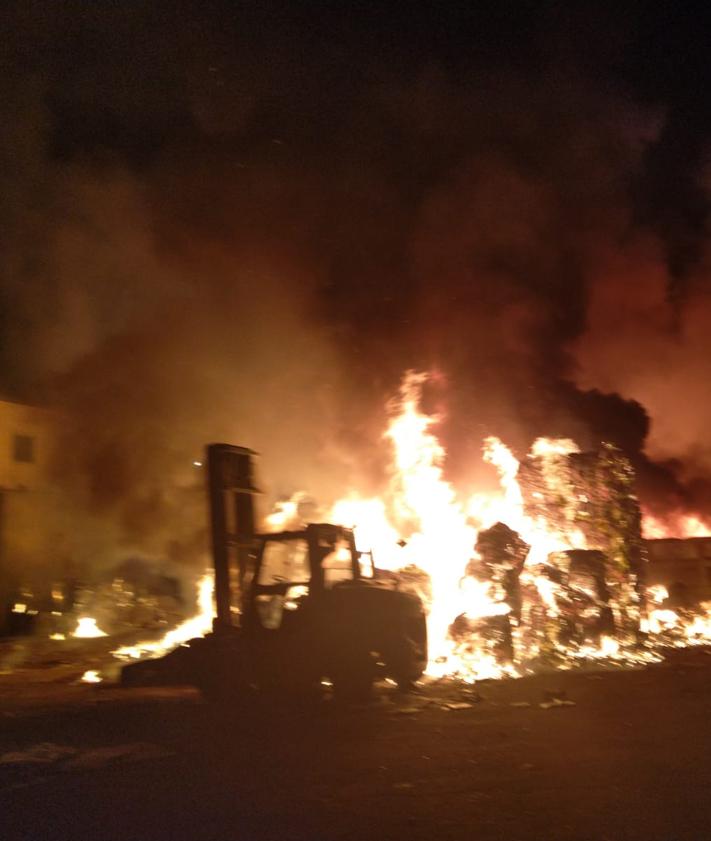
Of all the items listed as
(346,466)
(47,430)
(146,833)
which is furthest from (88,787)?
(47,430)

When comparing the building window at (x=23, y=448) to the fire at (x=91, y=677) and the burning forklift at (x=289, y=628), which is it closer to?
the fire at (x=91, y=677)

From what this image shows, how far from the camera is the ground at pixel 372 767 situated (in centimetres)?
513

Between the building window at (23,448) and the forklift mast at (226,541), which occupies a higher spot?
the building window at (23,448)

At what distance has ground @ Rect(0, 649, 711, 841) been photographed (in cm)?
513

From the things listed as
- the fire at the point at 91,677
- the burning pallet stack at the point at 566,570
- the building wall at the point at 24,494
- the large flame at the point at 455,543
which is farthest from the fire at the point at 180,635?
the building wall at the point at 24,494

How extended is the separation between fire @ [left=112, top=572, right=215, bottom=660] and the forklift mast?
3323 millimetres

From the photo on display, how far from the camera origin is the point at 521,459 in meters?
15.8

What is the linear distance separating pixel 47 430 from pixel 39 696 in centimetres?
1391

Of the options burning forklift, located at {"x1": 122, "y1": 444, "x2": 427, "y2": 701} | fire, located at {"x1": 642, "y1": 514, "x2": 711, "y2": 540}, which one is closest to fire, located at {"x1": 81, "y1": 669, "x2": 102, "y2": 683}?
burning forklift, located at {"x1": 122, "y1": 444, "x2": 427, "y2": 701}

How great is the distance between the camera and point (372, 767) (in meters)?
6.60

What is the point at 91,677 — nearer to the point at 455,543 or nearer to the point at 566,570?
the point at 455,543

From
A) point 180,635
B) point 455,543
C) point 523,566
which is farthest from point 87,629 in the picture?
point 523,566

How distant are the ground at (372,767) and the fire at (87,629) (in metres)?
8.20

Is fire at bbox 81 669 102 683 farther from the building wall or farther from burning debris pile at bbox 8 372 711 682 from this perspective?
the building wall
